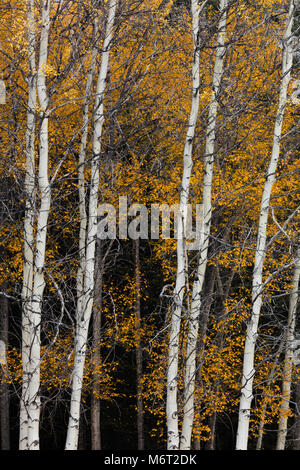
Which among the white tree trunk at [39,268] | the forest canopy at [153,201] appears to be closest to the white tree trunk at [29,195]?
the forest canopy at [153,201]

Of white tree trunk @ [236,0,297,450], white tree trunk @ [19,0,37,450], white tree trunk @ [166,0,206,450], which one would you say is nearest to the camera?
white tree trunk @ [236,0,297,450]

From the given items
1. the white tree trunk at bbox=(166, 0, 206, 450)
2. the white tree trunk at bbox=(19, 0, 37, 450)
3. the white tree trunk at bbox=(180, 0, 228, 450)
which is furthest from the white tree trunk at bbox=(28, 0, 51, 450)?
the white tree trunk at bbox=(180, 0, 228, 450)

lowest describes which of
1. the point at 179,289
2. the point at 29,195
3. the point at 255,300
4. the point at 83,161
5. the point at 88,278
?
the point at 255,300

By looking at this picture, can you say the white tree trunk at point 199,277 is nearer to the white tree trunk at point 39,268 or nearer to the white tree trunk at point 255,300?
the white tree trunk at point 255,300

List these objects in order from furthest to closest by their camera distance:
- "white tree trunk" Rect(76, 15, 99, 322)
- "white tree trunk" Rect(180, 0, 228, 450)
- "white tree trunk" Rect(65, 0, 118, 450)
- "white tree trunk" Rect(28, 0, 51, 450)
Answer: "white tree trunk" Rect(76, 15, 99, 322), "white tree trunk" Rect(180, 0, 228, 450), "white tree trunk" Rect(65, 0, 118, 450), "white tree trunk" Rect(28, 0, 51, 450)

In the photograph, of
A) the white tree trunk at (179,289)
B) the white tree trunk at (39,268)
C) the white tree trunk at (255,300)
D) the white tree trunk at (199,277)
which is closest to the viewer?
the white tree trunk at (39,268)

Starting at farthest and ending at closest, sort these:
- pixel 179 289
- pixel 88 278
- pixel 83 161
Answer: pixel 83 161 → pixel 88 278 → pixel 179 289

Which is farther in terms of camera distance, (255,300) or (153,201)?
(153,201)

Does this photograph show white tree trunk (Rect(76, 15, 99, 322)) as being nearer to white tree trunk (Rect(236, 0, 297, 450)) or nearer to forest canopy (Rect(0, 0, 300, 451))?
forest canopy (Rect(0, 0, 300, 451))

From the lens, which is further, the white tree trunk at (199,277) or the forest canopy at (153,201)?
the white tree trunk at (199,277)

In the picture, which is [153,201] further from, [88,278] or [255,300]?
[255,300]

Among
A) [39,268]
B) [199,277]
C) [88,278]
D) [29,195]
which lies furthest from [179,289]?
[29,195]

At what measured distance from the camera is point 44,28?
7.43 meters
